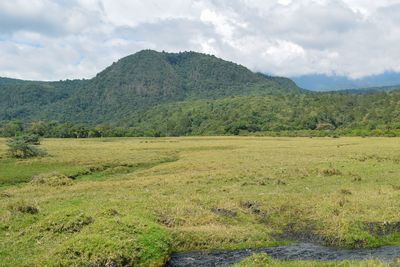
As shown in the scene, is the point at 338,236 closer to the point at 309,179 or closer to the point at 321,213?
the point at 321,213

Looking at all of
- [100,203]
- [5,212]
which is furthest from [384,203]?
[5,212]

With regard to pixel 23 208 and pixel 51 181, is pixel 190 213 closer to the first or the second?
pixel 23 208

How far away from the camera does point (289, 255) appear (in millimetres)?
21094

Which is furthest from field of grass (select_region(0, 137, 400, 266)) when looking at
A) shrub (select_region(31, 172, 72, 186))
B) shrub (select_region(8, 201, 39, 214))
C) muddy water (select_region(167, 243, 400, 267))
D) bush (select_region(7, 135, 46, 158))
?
bush (select_region(7, 135, 46, 158))

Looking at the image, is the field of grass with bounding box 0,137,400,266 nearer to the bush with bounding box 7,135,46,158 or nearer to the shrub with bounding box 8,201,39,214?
the shrub with bounding box 8,201,39,214

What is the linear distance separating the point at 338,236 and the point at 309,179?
1750cm

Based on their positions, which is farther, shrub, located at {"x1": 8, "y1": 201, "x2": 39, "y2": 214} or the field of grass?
shrub, located at {"x1": 8, "y1": 201, "x2": 39, "y2": 214}

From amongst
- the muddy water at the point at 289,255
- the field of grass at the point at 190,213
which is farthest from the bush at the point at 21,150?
the muddy water at the point at 289,255

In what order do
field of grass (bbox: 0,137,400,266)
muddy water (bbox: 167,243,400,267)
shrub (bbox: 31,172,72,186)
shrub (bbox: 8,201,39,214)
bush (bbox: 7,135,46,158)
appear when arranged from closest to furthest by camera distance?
1. field of grass (bbox: 0,137,400,266)
2. muddy water (bbox: 167,243,400,267)
3. shrub (bbox: 8,201,39,214)
4. shrub (bbox: 31,172,72,186)
5. bush (bbox: 7,135,46,158)

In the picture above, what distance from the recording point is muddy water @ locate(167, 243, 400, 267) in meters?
20.3

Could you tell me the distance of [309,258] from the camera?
20.7 metres

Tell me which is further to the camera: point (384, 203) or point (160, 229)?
point (384, 203)

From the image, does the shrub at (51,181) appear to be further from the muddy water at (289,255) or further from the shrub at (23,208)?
the muddy water at (289,255)

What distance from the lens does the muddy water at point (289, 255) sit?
66.5 ft
